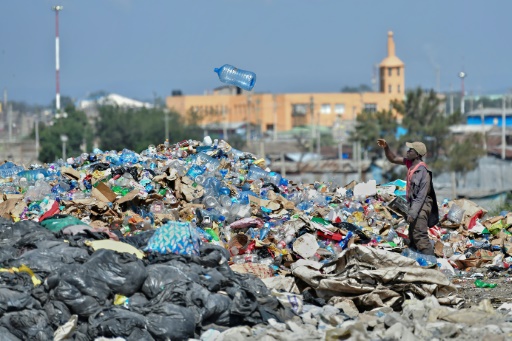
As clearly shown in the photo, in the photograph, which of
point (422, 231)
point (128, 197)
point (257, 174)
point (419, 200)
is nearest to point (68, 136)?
point (257, 174)

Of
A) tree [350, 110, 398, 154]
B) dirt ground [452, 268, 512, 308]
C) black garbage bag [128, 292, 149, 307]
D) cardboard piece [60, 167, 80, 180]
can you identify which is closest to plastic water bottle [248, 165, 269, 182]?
cardboard piece [60, 167, 80, 180]

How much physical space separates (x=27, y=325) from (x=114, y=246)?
151 cm

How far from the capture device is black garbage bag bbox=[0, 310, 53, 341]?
6.77 meters

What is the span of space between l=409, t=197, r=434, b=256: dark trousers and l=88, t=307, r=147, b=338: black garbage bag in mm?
3766

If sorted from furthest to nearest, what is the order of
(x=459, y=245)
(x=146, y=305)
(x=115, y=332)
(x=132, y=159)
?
1. (x=132, y=159)
2. (x=459, y=245)
3. (x=146, y=305)
4. (x=115, y=332)

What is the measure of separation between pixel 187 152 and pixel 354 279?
5680mm

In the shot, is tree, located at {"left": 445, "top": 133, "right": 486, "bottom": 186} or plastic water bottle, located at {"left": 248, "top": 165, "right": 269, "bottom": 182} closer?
plastic water bottle, located at {"left": 248, "top": 165, "right": 269, "bottom": 182}

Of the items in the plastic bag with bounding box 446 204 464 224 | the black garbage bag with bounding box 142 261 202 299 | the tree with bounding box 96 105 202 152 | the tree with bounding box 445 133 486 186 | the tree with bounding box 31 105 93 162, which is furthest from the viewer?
the tree with bounding box 96 105 202 152

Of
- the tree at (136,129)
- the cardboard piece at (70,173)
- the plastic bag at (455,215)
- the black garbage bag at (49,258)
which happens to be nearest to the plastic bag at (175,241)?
the black garbage bag at (49,258)

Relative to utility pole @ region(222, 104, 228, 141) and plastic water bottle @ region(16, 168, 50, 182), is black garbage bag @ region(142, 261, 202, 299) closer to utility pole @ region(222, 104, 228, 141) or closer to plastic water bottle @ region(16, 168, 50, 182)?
plastic water bottle @ region(16, 168, 50, 182)

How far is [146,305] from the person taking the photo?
7.21m

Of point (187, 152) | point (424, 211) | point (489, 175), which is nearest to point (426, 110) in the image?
point (489, 175)

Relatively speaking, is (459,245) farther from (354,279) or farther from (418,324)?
(418,324)

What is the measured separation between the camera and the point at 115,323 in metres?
6.83
